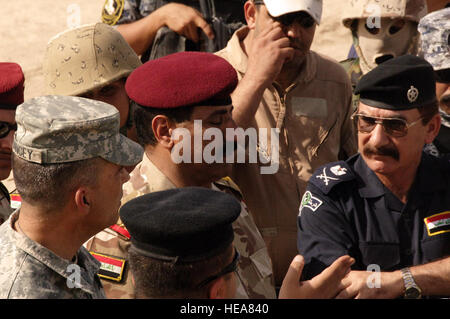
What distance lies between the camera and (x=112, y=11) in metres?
5.04

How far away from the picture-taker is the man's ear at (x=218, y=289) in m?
2.32

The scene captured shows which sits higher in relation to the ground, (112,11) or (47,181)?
(47,181)

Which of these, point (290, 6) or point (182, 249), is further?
point (290, 6)

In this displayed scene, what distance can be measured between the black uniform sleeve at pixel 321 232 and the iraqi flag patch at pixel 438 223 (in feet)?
1.42

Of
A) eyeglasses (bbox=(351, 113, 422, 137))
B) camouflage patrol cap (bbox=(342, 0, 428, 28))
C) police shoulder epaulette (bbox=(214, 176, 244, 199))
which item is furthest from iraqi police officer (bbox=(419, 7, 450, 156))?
police shoulder epaulette (bbox=(214, 176, 244, 199))

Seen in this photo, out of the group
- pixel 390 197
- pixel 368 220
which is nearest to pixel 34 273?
pixel 368 220

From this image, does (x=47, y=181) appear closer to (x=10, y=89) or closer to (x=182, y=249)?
(x=182, y=249)

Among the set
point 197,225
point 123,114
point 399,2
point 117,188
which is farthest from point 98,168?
point 399,2

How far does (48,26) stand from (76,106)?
8.35 meters

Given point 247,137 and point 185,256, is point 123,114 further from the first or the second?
point 185,256

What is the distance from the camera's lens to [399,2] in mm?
5199

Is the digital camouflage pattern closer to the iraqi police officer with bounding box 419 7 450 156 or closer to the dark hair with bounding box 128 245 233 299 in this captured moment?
the dark hair with bounding box 128 245 233 299

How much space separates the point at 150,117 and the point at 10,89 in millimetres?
870

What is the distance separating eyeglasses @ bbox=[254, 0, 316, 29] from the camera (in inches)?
162
